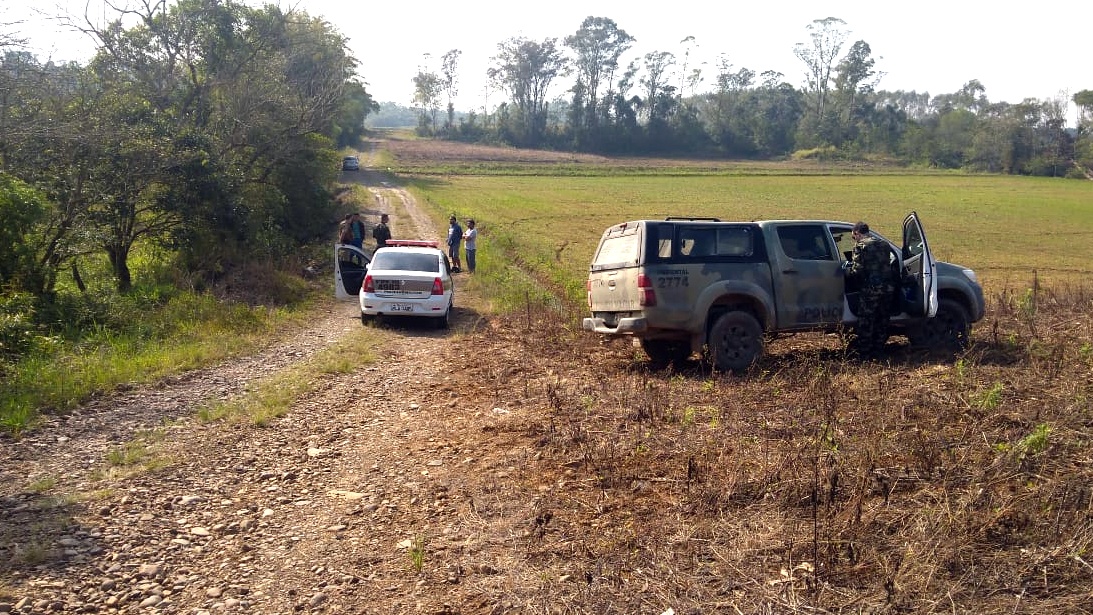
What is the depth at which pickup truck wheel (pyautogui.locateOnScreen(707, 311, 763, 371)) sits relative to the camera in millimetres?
9391

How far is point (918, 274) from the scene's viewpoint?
31.5ft

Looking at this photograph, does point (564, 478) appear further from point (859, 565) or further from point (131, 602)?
point (131, 602)

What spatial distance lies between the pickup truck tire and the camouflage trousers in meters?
0.71

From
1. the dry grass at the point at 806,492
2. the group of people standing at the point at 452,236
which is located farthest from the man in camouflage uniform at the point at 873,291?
the group of people standing at the point at 452,236

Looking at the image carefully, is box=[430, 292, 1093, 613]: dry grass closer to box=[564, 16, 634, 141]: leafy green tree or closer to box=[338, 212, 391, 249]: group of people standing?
box=[338, 212, 391, 249]: group of people standing

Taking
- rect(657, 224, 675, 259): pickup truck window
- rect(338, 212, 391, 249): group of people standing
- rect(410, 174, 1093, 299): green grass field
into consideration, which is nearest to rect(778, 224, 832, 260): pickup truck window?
rect(657, 224, 675, 259): pickup truck window

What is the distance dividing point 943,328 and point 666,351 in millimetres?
3583

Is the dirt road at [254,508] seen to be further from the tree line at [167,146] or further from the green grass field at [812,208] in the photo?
the green grass field at [812,208]

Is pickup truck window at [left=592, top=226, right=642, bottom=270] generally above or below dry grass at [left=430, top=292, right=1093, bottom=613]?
above

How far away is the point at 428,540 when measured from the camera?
497cm

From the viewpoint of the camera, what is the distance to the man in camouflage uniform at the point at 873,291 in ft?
31.6

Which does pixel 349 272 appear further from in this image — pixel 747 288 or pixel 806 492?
pixel 806 492

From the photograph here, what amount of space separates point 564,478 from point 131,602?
2875 mm

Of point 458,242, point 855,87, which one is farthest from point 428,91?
point 458,242
